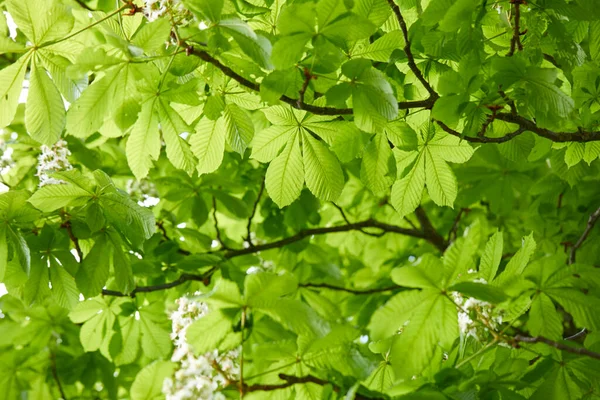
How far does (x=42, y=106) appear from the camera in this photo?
5.76 ft

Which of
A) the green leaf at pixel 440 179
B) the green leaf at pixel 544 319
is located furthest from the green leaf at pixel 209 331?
the green leaf at pixel 440 179

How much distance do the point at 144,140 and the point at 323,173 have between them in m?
0.55

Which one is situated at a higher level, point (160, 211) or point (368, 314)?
point (160, 211)

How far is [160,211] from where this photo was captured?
10.5 ft

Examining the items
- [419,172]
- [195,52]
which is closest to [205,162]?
[195,52]

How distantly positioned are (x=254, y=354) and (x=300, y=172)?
69cm

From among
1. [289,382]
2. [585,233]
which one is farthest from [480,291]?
[585,233]

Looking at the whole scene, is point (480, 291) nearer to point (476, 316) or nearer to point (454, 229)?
point (476, 316)

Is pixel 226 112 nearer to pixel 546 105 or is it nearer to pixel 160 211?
pixel 546 105

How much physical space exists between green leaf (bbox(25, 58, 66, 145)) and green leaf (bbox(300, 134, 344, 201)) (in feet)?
2.34

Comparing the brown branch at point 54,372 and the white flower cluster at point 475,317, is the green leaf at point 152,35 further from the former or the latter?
the brown branch at point 54,372

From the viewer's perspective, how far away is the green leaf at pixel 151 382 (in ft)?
4.94

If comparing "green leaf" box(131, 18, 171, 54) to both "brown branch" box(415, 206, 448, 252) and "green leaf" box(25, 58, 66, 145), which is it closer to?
"green leaf" box(25, 58, 66, 145)

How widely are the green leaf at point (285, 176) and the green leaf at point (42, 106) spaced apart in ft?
2.04
